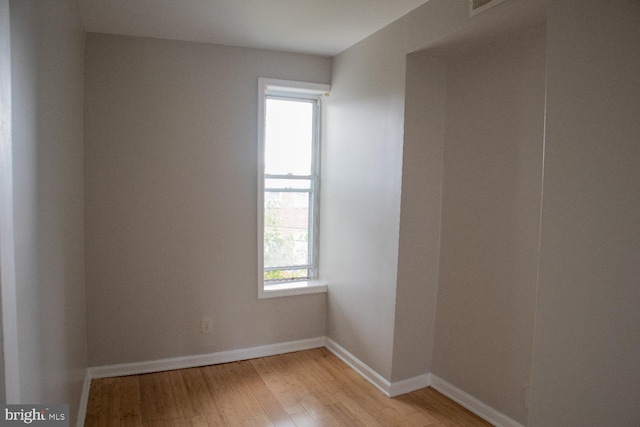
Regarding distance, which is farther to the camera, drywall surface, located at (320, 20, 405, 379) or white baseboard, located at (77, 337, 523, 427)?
drywall surface, located at (320, 20, 405, 379)

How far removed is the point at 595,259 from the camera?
1.74 meters

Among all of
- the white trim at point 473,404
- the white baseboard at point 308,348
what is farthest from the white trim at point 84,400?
the white trim at point 473,404

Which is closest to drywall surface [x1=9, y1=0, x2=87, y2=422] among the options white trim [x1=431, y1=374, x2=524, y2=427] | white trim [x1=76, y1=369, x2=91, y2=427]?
white trim [x1=76, y1=369, x2=91, y2=427]

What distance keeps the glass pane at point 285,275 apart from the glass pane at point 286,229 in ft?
0.22

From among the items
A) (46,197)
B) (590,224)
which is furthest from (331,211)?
(46,197)

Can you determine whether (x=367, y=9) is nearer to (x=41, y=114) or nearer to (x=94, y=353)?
(x=41, y=114)

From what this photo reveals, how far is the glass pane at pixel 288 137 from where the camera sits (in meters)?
3.74

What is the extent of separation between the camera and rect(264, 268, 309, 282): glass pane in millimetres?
3830

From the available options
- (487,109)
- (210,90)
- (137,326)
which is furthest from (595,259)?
(137,326)

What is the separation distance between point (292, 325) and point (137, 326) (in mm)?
1290

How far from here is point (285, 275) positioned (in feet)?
12.8

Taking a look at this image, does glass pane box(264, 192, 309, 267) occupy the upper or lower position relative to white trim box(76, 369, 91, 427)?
upper

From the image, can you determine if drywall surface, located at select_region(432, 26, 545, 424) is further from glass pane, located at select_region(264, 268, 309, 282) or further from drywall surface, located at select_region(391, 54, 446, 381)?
glass pane, located at select_region(264, 268, 309, 282)

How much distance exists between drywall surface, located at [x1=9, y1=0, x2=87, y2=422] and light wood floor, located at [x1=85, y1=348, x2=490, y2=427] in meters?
0.46
